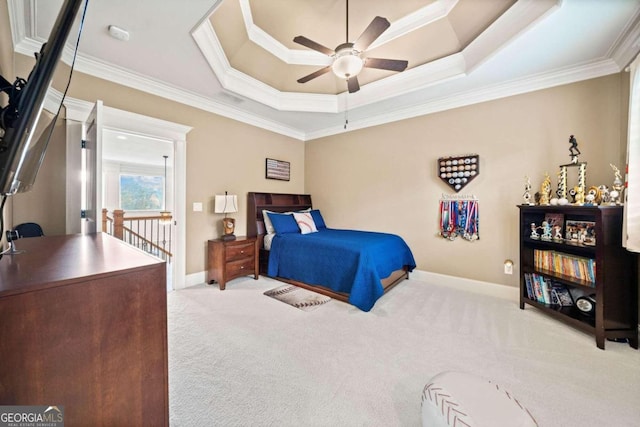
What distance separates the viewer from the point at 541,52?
2.36m

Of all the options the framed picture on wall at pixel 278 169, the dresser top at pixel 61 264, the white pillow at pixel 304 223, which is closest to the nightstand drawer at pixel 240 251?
the white pillow at pixel 304 223

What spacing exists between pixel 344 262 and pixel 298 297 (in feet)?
2.52

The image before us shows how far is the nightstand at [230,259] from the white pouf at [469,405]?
2.81m

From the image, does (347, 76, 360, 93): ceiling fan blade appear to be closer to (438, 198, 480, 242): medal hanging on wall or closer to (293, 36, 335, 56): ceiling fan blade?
(293, 36, 335, 56): ceiling fan blade

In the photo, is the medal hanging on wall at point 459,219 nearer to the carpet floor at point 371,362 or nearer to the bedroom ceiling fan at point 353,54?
the carpet floor at point 371,362

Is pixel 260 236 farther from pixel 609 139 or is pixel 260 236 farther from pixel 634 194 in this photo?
pixel 609 139

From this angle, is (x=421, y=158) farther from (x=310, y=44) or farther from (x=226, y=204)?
(x=226, y=204)

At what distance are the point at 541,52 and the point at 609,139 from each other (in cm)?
114

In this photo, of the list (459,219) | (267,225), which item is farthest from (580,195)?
(267,225)

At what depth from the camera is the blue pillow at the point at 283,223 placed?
379cm

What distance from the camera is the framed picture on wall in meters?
4.38

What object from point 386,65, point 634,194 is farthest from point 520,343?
point 386,65

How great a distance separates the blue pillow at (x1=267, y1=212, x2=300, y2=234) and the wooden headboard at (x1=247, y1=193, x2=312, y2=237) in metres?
0.26

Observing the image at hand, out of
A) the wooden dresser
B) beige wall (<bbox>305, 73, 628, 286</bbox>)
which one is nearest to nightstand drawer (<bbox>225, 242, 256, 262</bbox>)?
beige wall (<bbox>305, 73, 628, 286</bbox>)
